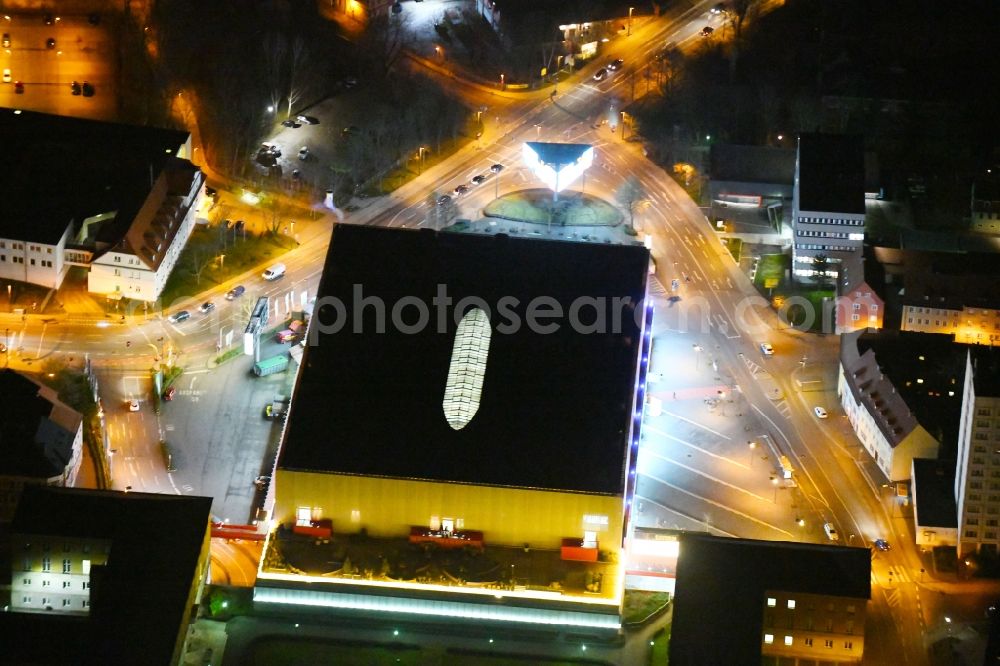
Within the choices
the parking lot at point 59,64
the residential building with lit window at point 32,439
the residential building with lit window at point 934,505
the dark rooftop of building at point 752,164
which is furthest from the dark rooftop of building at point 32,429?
the dark rooftop of building at point 752,164

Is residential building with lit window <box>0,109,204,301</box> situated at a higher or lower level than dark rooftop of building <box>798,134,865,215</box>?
lower

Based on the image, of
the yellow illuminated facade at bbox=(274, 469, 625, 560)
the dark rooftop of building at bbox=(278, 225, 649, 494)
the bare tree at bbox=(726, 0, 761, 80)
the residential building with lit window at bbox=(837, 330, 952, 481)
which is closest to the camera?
the yellow illuminated facade at bbox=(274, 469, 625, 560)

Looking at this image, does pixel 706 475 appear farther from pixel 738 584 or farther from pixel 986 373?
pixel 986 373

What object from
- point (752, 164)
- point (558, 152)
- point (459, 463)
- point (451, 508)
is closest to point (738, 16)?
point (752, 164)

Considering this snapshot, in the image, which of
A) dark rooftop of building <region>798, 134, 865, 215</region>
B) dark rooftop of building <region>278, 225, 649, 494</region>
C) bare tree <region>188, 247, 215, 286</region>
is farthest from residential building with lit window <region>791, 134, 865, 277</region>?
bare tree <region>188, 247, 215, 286</region>

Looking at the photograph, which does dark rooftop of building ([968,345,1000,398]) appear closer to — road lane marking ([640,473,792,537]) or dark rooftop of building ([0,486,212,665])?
road lane marking ([640,473,792,537])

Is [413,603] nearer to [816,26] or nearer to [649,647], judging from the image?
[649,647]

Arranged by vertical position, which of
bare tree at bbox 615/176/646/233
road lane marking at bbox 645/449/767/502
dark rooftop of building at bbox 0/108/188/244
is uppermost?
bare tree at bbox 615/176/646/233
